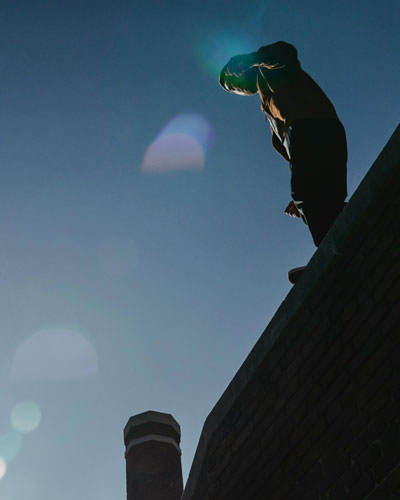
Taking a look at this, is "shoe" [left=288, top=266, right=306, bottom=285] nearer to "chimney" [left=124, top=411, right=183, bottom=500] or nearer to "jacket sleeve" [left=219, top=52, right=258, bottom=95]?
"jacket sleeve" [left=219, top=52, right=258, bottom=95]

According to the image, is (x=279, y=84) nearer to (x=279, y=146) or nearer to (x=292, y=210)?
(x=279, y=146)

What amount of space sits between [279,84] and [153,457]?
20.8 feet

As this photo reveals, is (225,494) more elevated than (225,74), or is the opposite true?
(225,74)

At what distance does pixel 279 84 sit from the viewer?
6312 mm

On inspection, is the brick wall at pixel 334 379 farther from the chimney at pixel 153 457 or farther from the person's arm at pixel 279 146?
the chimney at pixel 153 457

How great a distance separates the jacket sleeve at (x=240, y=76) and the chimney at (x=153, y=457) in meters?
5.99

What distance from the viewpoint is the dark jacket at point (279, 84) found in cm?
614

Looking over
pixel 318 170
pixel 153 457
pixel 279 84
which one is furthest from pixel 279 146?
pixel 153 457

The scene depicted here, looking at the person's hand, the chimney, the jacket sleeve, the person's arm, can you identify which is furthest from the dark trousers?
the chimney

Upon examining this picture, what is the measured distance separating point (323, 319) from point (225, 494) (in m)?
1.58

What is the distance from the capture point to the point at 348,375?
13.5 feet

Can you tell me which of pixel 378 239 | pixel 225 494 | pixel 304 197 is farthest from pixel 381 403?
pixel 304 197

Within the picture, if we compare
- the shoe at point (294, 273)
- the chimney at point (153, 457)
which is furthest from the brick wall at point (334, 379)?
the chimney at point (153, 457)

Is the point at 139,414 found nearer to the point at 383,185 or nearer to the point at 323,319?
the point at 323,319
